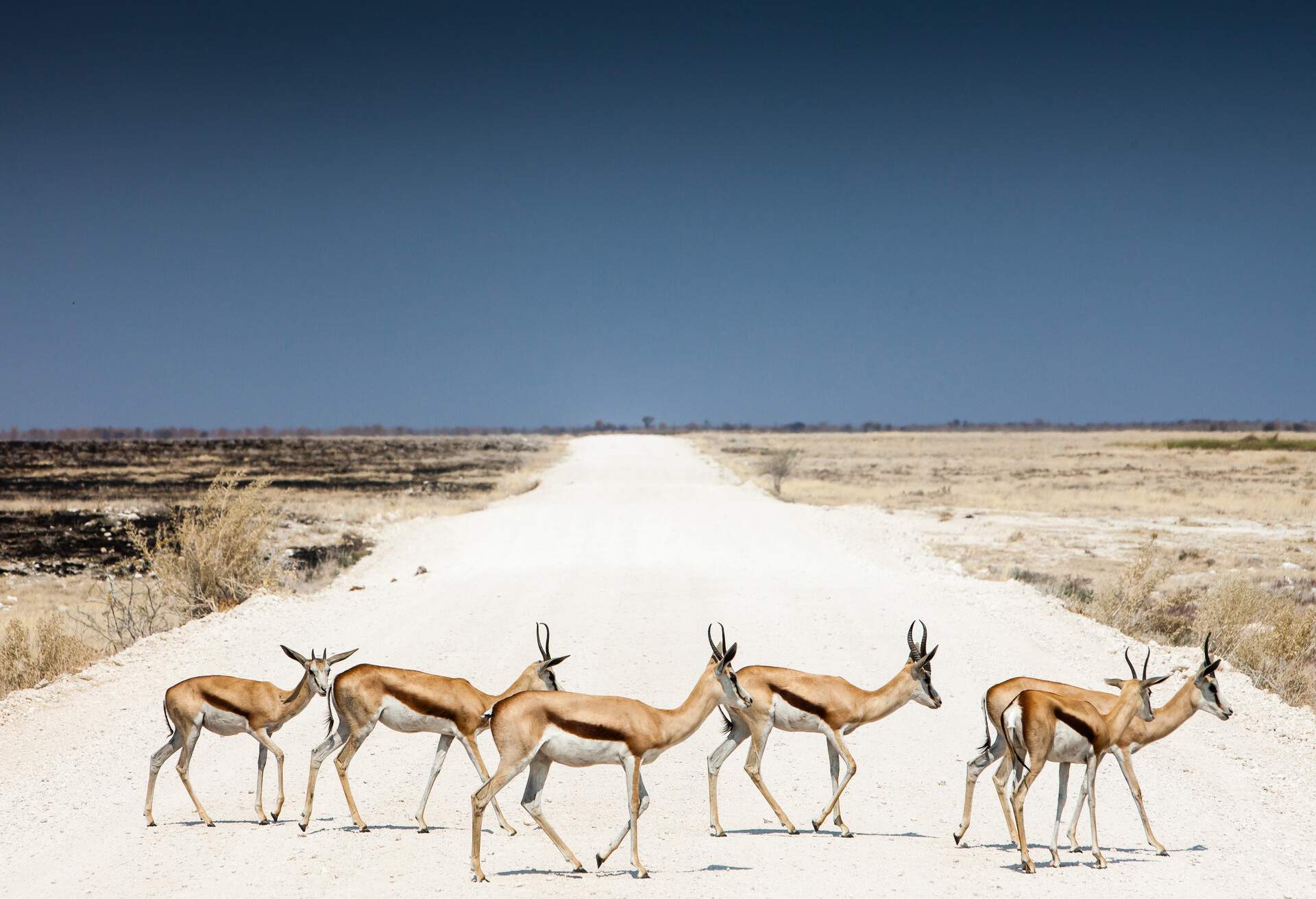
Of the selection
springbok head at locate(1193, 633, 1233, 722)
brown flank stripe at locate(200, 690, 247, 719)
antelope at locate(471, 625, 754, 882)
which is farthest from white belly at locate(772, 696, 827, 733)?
brown flank stripe at locate(200, 690, 247, 719)

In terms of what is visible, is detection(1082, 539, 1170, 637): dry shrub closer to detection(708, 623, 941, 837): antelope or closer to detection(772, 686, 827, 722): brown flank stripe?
detection(708, 623, 941, 837): antelope

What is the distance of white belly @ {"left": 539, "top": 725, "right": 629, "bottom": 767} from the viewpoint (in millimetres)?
6895

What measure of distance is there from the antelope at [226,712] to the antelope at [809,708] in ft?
10.2

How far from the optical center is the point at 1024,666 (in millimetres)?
12992

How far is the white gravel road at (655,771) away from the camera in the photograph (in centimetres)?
693

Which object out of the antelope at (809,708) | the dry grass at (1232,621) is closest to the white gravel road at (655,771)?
the antelope at (809,708)

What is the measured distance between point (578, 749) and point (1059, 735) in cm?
354

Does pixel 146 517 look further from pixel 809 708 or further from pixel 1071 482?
pixel 1071 482

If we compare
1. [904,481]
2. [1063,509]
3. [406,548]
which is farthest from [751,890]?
[904,481]

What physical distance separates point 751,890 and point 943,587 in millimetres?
12806

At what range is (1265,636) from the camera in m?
14.7

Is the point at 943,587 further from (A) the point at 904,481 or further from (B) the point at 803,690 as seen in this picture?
(A) the point at 904,481

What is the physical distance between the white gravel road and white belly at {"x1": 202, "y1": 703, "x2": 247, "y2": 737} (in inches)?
28.8

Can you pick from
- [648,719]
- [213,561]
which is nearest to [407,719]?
[648,719]
